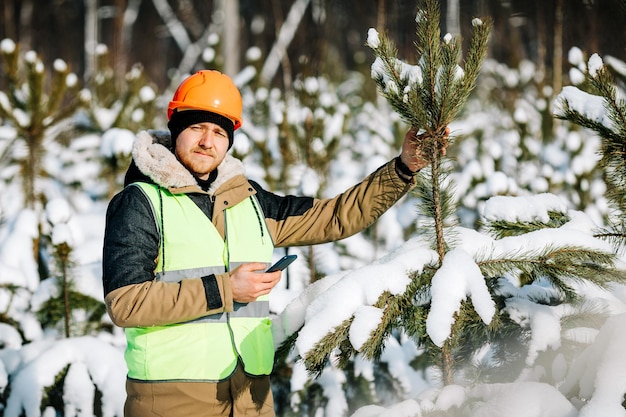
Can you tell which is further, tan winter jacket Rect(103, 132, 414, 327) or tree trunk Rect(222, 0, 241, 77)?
tree trunk Rect(222, 0, 241, 77)

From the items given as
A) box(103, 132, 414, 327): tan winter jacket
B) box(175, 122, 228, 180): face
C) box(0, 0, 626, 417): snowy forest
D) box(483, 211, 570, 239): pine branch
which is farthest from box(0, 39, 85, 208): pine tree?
box(483, 211, 570, 239): pine branch

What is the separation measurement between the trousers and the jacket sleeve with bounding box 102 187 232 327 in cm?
23

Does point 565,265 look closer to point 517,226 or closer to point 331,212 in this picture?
point 517,226

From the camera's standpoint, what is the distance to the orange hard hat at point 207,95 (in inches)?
82.0

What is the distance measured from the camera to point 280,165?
5680mm

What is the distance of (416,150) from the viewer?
1930mm

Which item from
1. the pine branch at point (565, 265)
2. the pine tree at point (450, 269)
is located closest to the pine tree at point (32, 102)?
the pine tree at point (450, 269)

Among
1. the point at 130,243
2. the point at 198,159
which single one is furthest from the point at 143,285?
the point at 198,159

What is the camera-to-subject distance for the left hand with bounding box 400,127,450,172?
1884 millimetres

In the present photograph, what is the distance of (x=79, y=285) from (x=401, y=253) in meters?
2.11

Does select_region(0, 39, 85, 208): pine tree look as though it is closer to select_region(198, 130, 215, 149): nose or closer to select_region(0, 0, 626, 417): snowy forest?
select_region(0, 0, 626, 417): snowy forest

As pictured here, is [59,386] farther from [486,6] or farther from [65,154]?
[486,6]

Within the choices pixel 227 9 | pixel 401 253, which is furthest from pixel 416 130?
pixel 227 9

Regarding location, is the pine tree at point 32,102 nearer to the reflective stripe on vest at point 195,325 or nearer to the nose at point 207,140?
the nose at point 207,140
